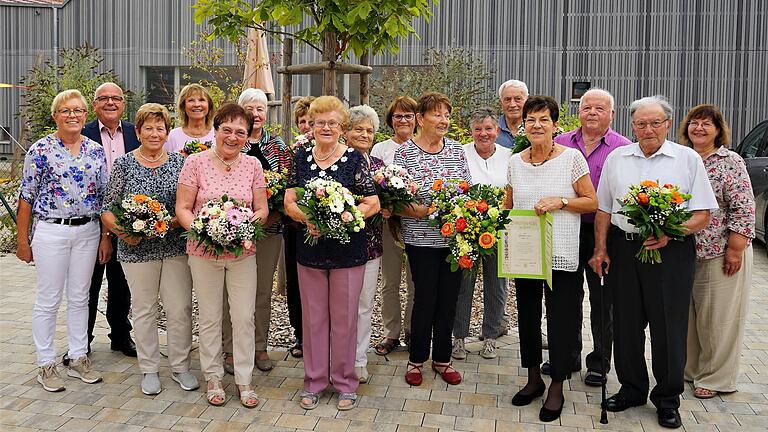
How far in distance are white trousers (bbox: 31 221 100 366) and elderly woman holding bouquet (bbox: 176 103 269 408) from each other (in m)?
0.88

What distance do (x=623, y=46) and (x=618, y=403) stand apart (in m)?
16.2

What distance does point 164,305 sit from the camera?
16.5 ft

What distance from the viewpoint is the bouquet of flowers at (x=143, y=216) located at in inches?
180

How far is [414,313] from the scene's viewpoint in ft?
16.9

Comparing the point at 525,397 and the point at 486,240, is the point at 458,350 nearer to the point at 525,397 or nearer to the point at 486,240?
the point at 525,397

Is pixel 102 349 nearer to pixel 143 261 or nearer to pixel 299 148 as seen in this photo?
pixel 143 261

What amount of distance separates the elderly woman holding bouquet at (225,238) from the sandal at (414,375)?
1.15m

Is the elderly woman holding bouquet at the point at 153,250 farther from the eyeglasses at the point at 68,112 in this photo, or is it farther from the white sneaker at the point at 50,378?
the white sneaker at the point at 50,378

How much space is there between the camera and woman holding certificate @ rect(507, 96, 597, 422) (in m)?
4.53

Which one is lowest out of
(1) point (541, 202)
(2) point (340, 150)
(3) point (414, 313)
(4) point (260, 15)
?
(3) point (414, 313)

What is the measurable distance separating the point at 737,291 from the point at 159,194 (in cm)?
417

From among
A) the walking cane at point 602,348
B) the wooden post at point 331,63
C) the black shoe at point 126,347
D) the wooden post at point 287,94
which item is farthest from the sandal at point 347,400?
the wooden post at point 287,94

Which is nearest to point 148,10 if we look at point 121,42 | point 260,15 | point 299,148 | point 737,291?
point 121,42

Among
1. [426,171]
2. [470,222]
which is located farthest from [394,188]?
[470,222]
